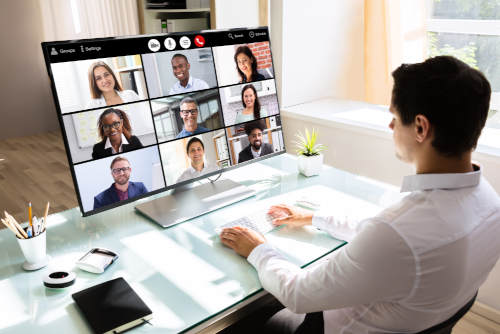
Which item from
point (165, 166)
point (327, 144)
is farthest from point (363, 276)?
point (327, 144)

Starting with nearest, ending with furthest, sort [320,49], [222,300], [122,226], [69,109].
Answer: [222,300] < [69,109] < [122,226] < [320,49]

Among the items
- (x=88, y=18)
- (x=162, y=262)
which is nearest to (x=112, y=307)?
(x=162, y=262)

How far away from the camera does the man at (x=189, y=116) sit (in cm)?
148

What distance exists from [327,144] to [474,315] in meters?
1.24

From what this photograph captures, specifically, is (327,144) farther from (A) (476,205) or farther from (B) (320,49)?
(A) (476,205)

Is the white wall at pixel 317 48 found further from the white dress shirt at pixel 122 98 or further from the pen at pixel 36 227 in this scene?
the pen at pixel 36 227

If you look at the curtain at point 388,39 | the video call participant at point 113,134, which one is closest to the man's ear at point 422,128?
the video call participant at point 113,134

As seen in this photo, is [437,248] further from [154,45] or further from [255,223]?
[154,45]

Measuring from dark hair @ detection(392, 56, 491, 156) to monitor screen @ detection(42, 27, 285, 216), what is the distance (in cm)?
75

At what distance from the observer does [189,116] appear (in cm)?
149

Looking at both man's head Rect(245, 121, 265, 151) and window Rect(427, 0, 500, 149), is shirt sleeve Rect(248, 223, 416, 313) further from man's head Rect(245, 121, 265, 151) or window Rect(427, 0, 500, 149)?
window Rect(427, 0, 500, 149)

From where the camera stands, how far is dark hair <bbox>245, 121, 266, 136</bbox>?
65.3 inches

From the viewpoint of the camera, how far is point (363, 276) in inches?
36.4

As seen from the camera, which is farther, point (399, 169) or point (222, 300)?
point (399, 169)
